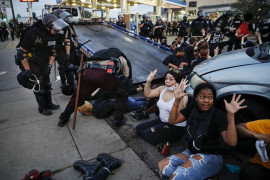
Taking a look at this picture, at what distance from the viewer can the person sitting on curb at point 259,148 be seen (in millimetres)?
1660

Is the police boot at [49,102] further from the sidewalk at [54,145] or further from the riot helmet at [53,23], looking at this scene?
the riot helmet at [53,23]

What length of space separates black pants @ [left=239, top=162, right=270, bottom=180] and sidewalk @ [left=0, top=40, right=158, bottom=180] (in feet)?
3.32

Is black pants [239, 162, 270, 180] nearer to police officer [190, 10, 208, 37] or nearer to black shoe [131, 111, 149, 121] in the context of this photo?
black shoe [131, 111, 149, 121]

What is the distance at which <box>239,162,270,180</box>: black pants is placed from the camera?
1.76 metres

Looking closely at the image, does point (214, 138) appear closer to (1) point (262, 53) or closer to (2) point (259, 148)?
(2) point (259, 148)

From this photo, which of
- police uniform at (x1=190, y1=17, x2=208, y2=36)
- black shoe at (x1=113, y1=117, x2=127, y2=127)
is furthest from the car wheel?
police uniform at (x1=190, y1=17, x2=208, y2=36)

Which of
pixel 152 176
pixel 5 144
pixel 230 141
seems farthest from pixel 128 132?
pixel 5 144

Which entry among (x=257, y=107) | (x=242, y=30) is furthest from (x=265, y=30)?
(x=257, y=107)

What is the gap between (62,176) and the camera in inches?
93.0

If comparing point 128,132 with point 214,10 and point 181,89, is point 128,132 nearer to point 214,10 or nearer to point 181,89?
point 181,89

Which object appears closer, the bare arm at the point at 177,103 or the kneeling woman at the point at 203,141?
the kneeling woman at the point at 203,141

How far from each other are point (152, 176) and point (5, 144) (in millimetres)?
2504

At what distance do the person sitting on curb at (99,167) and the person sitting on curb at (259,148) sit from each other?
1.50m

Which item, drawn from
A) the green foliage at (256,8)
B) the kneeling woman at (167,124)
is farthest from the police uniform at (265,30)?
the green foliage at (256,8)
